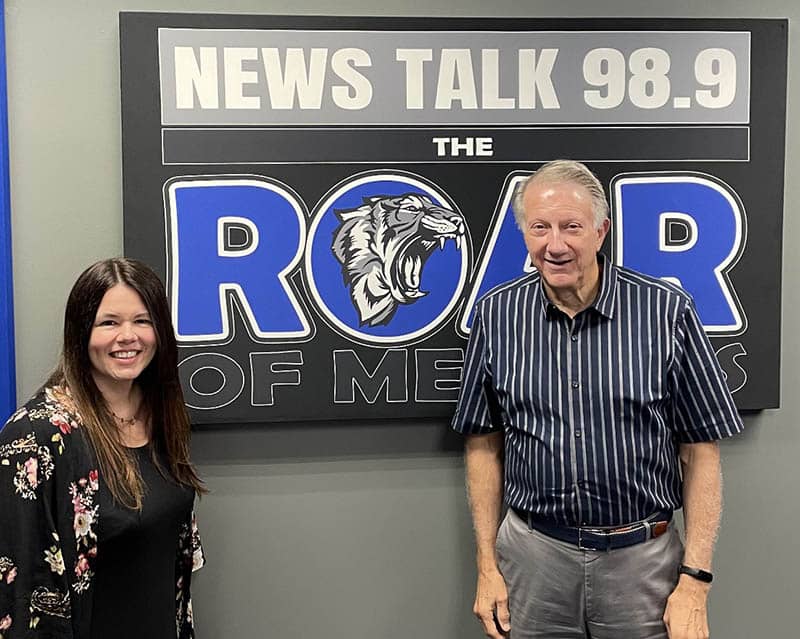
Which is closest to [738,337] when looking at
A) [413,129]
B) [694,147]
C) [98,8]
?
[694,147]

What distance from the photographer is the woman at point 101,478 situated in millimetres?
1508

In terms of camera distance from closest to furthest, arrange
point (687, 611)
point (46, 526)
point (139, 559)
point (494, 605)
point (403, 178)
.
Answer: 1. point (46, 526)
2. point (139, 559)
3. point (687, 611)
4. point (494, 605)
5. point (403, 178)

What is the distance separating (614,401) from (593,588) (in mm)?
375

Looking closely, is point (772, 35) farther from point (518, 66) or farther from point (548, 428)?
point (548, 428)

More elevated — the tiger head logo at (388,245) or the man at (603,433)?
the tiger head logo at (388,245)

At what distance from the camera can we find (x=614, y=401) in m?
1.74

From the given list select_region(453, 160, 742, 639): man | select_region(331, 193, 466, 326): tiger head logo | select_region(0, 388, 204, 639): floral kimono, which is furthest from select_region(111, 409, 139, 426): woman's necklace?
select_region(453, 160, 742, 639): man

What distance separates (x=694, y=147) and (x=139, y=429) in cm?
138

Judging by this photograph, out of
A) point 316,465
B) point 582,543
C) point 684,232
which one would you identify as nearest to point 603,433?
point 582,543

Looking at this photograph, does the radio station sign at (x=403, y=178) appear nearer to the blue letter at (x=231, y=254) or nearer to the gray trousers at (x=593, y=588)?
the blue letter at (x=231, y=254)

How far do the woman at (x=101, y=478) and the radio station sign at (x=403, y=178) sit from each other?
0.29m

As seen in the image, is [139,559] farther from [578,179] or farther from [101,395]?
[578,179]

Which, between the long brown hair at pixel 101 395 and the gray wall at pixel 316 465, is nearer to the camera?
the long brown hair at pixel 101 395

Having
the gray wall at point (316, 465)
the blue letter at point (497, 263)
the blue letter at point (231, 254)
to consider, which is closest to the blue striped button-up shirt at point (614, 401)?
the blue letter at point (497, 263)
